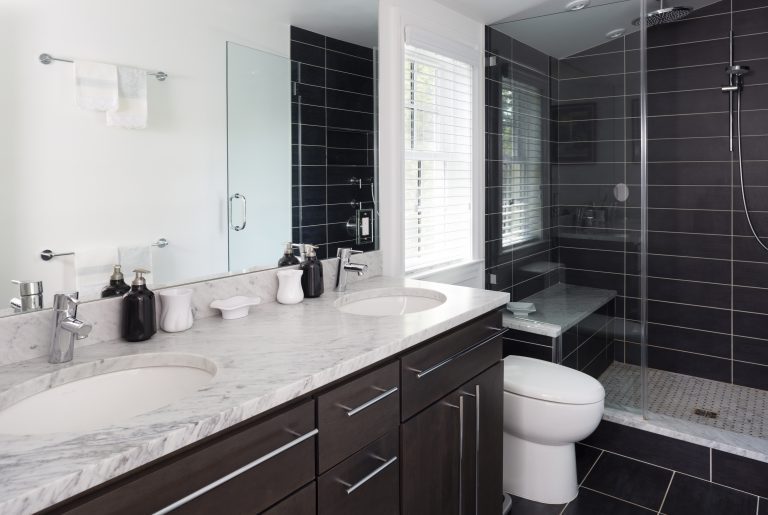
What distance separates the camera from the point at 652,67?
354 cm

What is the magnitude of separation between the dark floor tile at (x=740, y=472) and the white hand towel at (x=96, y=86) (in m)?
2.69

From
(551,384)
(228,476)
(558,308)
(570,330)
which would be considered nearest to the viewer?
(228,476)

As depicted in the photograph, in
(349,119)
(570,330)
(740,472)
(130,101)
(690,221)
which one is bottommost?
(740,472)

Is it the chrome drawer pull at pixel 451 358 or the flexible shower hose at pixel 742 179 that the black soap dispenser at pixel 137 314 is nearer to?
the chrome drawer pull at pixel 451 358

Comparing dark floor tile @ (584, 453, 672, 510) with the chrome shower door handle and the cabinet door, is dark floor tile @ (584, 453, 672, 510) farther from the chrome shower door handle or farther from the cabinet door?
the chrome shower door handle

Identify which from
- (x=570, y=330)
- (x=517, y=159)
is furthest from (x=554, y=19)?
(x=570, y=330)

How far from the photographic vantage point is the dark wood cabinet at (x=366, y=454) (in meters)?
0.91

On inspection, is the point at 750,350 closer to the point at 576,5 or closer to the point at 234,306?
the point at 576,5

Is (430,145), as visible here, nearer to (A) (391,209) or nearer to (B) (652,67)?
(A) (391,209)

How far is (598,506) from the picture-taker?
7.66 ft

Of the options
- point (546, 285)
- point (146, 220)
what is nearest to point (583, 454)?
point (546, 285)

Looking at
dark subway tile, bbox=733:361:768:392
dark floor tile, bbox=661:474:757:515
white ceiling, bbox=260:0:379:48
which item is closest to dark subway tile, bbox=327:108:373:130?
white ceiling, bbox=260:0:379:48

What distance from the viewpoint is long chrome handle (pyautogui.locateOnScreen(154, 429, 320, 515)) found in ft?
2.93

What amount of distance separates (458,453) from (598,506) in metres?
0.98
